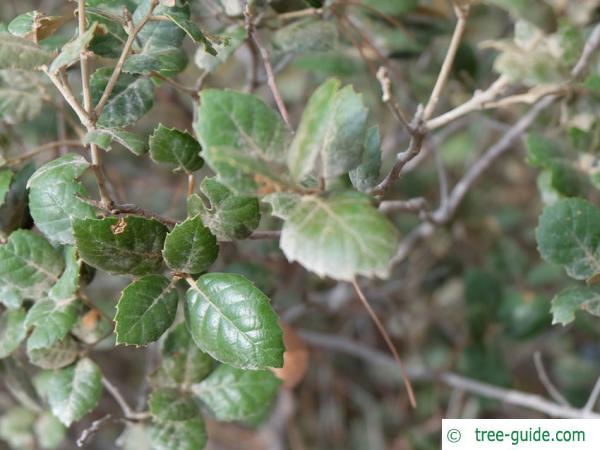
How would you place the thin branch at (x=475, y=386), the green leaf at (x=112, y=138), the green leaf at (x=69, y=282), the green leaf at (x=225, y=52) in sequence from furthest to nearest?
the thin branch at (x=475, y=386) < the green leaf at (x=225, y=52) < the green leaf at (x=69, y=282) < the green leaf at (x=112, y=138)

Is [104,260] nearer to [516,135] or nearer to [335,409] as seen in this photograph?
[516,135]

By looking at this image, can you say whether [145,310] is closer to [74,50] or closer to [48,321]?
[48,321]

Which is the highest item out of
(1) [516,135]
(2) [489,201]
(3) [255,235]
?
(3) [255,235]

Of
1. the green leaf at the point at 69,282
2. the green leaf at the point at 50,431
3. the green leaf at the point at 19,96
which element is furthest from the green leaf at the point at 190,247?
the green leaf at the point at 50,431

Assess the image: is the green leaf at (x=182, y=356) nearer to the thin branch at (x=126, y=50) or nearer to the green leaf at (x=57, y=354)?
the green leaf at (x=57, y=354)

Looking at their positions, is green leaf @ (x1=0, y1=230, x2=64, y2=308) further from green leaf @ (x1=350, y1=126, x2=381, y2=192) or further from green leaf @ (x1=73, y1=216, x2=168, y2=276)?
green leaf @ (x1=350, y1=126, x2=381, y2=192)

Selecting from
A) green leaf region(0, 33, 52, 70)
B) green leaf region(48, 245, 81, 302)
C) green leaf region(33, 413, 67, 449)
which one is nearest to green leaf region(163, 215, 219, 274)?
green leaf region(48, 245, 81, 302)

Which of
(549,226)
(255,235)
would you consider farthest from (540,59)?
(255,235)
